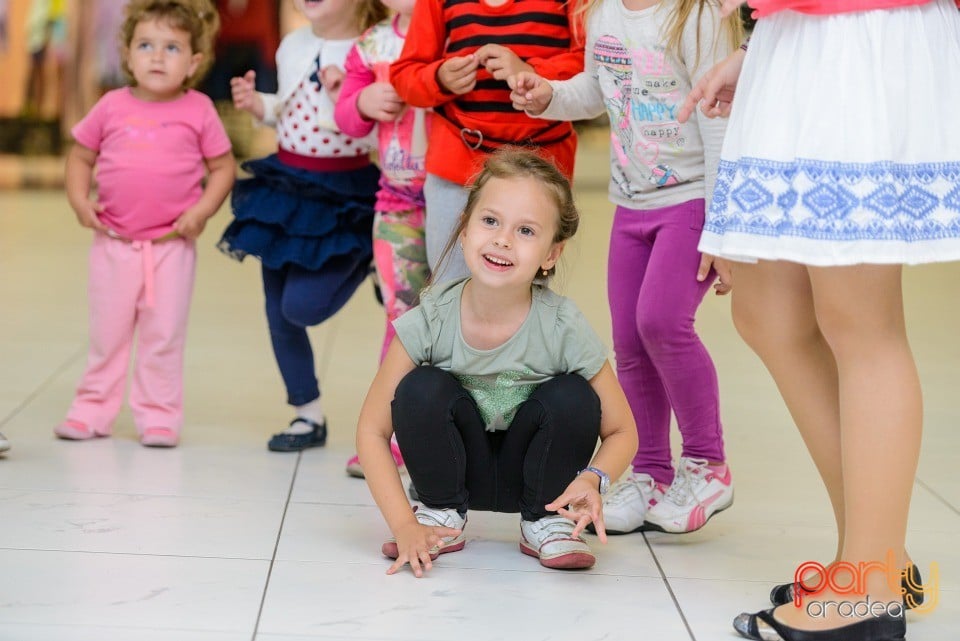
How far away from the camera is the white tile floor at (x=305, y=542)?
1689 mm

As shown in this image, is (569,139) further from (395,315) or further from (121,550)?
(121,550)

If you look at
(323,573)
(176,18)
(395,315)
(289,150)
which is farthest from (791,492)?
(176,18)

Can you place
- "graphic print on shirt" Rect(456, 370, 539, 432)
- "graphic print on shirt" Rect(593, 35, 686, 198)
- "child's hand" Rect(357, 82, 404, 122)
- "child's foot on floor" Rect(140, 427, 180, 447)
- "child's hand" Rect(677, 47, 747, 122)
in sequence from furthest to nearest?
"child's foot on floor" Rect(140, 427, 180, 447) < "child's hand" Rect(357, 82, 404, 122) < "graphic print on shirt" Rect(593, 35, 686, 198) < "graphic print on shirt" Rect(456, 370, 539, 432) < "child's hand" Rect(677, 47, 747, 122)

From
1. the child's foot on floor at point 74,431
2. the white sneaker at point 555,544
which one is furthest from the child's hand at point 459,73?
the child's foot on floor at point 74,431

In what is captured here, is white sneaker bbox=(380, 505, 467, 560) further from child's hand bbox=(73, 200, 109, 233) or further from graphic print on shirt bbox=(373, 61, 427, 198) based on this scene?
child's hand bbox=(73, 200, 109, 233)

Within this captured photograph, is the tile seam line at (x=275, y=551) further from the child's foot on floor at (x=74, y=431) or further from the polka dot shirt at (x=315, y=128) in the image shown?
the polka dot shirt at (x=315, y=128)

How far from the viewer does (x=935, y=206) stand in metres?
1.55

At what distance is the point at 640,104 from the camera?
7.20ft

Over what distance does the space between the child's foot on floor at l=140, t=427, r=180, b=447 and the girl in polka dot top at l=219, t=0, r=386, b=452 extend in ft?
0.69

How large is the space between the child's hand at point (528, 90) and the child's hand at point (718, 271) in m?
0.38

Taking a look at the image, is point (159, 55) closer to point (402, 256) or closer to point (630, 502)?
point (402, 256)

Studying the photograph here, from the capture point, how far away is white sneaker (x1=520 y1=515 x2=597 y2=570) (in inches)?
76.7

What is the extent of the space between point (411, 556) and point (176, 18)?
144 centimetres

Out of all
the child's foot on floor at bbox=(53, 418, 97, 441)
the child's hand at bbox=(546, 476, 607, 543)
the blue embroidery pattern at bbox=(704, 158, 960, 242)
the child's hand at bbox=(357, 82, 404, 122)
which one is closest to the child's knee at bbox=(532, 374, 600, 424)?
A: the child's hand at bbox=(546, 476, 607, 543)
